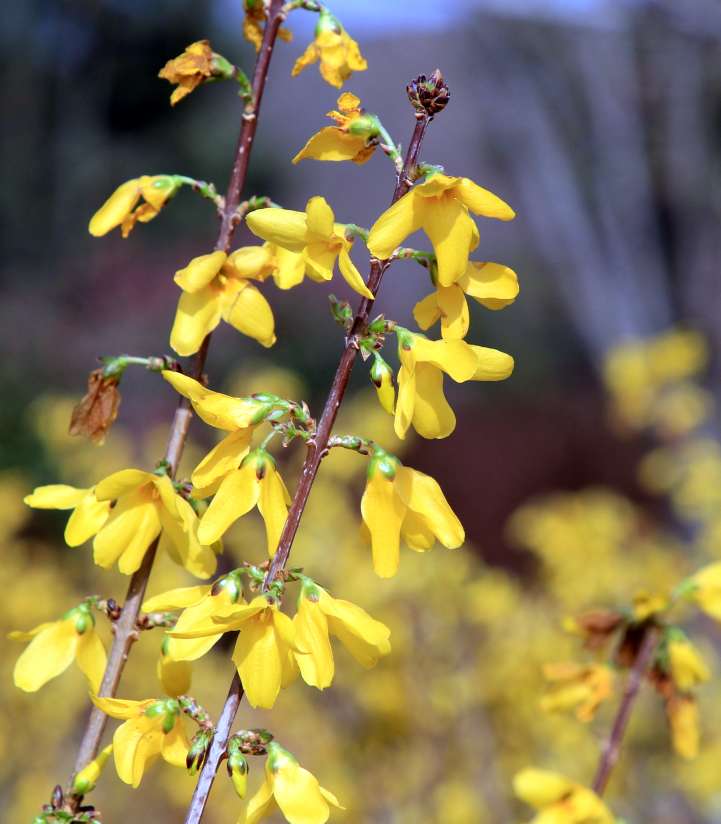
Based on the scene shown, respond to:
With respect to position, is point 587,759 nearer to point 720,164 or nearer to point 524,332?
point 720,164

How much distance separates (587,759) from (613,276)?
5.05 meters

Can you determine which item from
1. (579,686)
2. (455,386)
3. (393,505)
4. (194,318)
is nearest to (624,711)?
(579,686)

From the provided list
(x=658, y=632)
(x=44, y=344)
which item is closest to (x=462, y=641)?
(x=658, y=632)

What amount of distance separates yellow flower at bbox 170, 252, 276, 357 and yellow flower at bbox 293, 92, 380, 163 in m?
0.15

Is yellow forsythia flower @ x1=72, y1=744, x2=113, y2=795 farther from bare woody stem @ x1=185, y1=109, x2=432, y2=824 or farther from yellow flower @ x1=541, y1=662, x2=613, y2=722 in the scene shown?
yellow flower @ x1=541, y1=662, x2=613, y2=722

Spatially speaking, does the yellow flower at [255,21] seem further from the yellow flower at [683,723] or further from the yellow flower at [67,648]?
the yellow flower at [683,723]

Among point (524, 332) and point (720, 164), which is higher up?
point (720, 164)

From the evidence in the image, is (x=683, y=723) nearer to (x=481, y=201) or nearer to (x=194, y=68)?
(x=481, y=201)

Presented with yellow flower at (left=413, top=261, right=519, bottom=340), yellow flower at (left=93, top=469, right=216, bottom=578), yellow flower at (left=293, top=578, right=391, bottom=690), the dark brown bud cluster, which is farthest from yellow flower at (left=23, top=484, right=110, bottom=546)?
the dark brown bud cluster

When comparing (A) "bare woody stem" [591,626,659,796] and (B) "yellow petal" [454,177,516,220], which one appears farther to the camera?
(A) "bare woody stem" [591,626,659,796]

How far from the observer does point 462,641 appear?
3369mm

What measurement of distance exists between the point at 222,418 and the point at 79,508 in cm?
24

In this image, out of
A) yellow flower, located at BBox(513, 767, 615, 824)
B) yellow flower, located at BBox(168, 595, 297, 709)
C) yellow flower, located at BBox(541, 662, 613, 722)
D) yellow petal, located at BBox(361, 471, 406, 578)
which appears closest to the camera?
yellow flower, located at BBox(168, 595, 297, 709)

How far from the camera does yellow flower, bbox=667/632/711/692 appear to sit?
4.16 ft
